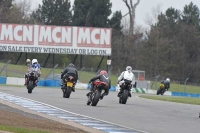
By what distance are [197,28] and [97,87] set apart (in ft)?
216

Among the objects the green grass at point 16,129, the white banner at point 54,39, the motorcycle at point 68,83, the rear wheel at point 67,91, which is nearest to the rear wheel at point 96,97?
the motorcycle at point 68,83

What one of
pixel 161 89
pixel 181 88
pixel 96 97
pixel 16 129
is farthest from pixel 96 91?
pixel 181 88

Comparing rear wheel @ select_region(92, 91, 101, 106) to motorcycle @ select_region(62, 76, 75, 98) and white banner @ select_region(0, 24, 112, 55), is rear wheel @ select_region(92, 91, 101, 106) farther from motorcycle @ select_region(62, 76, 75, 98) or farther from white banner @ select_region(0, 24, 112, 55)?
white banner @ select_region(0, 24, 112, 55)

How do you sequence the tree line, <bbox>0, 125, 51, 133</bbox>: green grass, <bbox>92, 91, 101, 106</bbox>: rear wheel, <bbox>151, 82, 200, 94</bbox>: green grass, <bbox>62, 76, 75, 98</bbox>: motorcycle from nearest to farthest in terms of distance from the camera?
<bbox>0, 125, 51, 133</bbox>: green grass, <bbox>92, 91, 101, 106</bbox>: rear wheel, <bbox>62, 76, 75, 98</bbox>: motorcycle, <bbox>151, 82, 200, 94</bbox>: green grass, the tree line

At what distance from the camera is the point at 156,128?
645 inches

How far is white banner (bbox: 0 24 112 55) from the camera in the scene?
5691 centimetres

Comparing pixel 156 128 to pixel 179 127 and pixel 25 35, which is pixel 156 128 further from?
pixel 25 35

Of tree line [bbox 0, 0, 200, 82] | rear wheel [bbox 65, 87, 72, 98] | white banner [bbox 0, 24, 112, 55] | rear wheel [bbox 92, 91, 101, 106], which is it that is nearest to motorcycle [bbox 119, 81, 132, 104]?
rear wheel [bbox 65, 87, 72, 98]

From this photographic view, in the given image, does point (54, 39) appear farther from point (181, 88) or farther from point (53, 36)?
point (181, 88)

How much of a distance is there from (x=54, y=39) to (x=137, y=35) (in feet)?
95.9

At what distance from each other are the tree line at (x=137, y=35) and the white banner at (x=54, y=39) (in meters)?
12.1

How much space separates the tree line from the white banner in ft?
39.8

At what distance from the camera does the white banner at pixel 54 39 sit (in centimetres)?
5691

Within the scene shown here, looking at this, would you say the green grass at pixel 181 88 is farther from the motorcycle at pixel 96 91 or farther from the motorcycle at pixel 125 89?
the motorcycle at pixel 96 91
